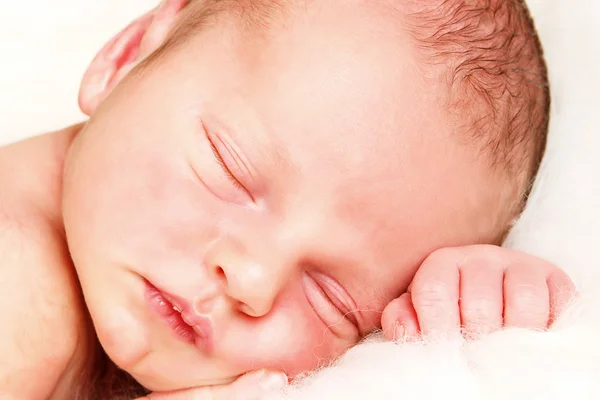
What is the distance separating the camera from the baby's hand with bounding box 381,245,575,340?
1186mm

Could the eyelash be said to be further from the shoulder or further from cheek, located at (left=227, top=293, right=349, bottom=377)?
the shoulder

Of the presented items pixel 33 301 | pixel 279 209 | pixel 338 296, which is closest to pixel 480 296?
pixel 338 296

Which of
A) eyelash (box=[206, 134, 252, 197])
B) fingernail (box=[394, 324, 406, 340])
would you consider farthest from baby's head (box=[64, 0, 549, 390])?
fingernail (box=[394, 324, 406, 340])

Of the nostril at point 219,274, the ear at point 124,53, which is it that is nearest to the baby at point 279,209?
the nostril at point 219,274

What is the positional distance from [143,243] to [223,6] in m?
0.45

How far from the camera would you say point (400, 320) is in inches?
48.3

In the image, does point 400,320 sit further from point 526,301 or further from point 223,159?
point 223,159

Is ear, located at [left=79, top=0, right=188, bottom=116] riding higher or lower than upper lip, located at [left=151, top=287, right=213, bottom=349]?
higher

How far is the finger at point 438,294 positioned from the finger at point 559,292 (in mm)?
140

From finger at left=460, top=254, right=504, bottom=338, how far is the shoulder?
0.64 m

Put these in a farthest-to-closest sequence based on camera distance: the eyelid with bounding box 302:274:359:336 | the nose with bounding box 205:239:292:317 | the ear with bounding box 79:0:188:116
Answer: the ear with bounding box 79:0:188:116, the eyelid with bounding box 302:274:359:336, the nose with bounding box 205:239:292:317

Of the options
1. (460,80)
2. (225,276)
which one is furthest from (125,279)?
(460,80)

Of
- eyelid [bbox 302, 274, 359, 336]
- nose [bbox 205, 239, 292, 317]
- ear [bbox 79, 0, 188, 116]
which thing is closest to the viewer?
nose [bbox 205, 239, 292, 317]

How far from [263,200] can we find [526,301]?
42 cm
